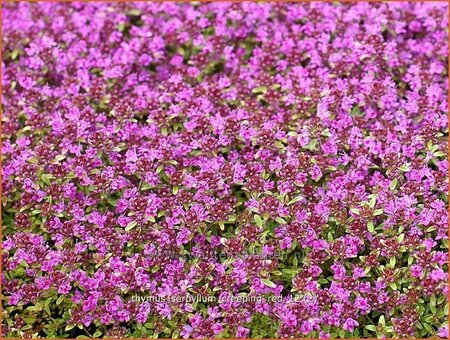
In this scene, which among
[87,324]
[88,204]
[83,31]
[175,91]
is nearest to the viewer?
[87,324]

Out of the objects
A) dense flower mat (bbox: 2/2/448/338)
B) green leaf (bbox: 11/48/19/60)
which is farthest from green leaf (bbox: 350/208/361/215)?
green leaf (bbox: 11/48/19/60)

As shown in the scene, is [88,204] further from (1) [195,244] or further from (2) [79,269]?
(1) [195,244]

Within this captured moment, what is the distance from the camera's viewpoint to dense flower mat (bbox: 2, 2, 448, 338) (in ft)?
10.7

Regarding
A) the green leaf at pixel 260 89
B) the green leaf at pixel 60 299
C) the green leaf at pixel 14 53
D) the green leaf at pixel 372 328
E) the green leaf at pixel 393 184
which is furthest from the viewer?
the green leaf at pixel 14 53

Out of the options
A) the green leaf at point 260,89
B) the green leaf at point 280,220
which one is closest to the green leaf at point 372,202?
the green leaf at point 280,220

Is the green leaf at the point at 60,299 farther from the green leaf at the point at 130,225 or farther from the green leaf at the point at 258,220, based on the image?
the green leaf at the point at 258,220

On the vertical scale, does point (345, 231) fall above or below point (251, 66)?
below

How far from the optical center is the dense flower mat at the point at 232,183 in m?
3.26

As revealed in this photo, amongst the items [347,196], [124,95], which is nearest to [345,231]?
Result: [347,196]

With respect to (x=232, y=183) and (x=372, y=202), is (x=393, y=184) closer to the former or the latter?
(x=372, y=202)

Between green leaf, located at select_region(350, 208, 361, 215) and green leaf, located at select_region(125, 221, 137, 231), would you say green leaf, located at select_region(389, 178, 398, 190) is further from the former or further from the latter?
green leaf, located at select_region(125, 221, 137, 231)

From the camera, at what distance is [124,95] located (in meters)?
4.12

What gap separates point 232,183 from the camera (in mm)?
3506

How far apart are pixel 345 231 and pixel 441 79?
1262 millimetres
